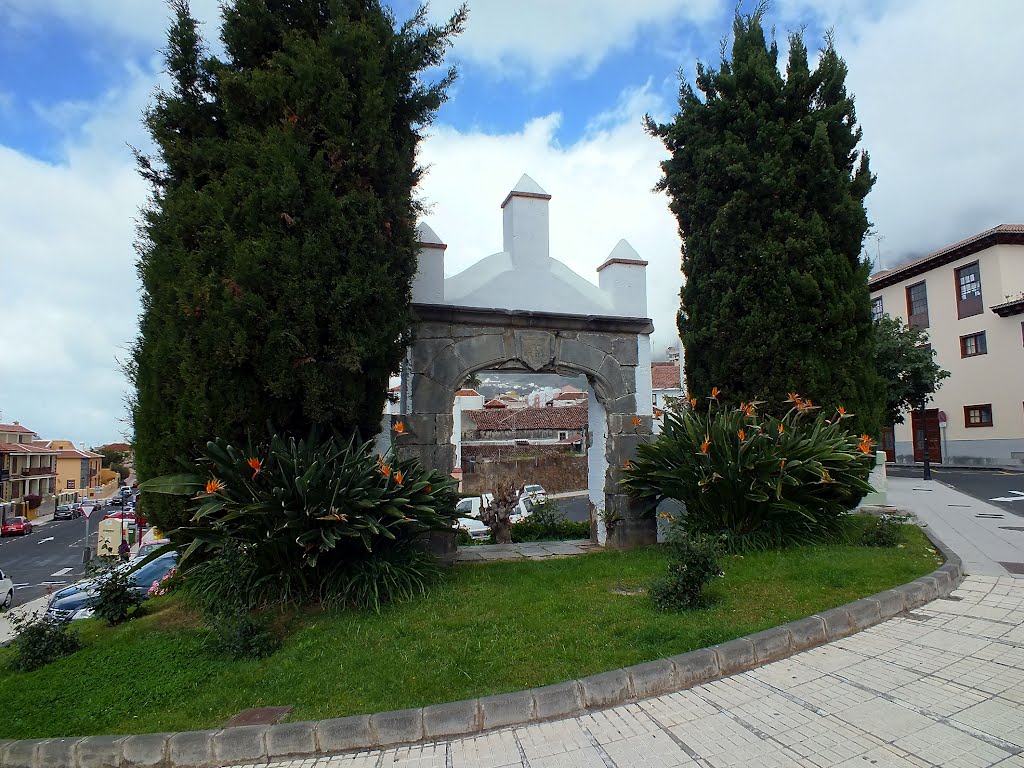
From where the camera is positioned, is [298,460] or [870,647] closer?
[870,647]

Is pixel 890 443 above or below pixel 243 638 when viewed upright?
above

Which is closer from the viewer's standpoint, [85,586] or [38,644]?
[38,644]

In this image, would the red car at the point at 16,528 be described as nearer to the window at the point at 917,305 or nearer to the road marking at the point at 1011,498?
the road marking at the point at 1011,498

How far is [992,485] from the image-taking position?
57.9 ft

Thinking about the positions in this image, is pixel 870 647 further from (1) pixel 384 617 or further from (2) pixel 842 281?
(2) pixel 842 281

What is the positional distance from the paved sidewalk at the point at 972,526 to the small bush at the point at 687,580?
3245mm

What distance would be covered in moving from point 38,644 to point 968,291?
33.0m

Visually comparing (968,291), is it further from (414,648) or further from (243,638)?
(243,638)

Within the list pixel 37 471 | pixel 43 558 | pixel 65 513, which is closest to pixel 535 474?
pixel 43 558

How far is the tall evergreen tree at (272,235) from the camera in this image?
18.0ft

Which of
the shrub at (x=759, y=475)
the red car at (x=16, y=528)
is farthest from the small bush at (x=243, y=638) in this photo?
the red car at (x=16, y=528)

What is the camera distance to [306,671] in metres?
4.18

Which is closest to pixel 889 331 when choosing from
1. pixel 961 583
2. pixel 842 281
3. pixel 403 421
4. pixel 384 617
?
pixel 842 281

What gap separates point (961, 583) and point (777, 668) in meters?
3.03
